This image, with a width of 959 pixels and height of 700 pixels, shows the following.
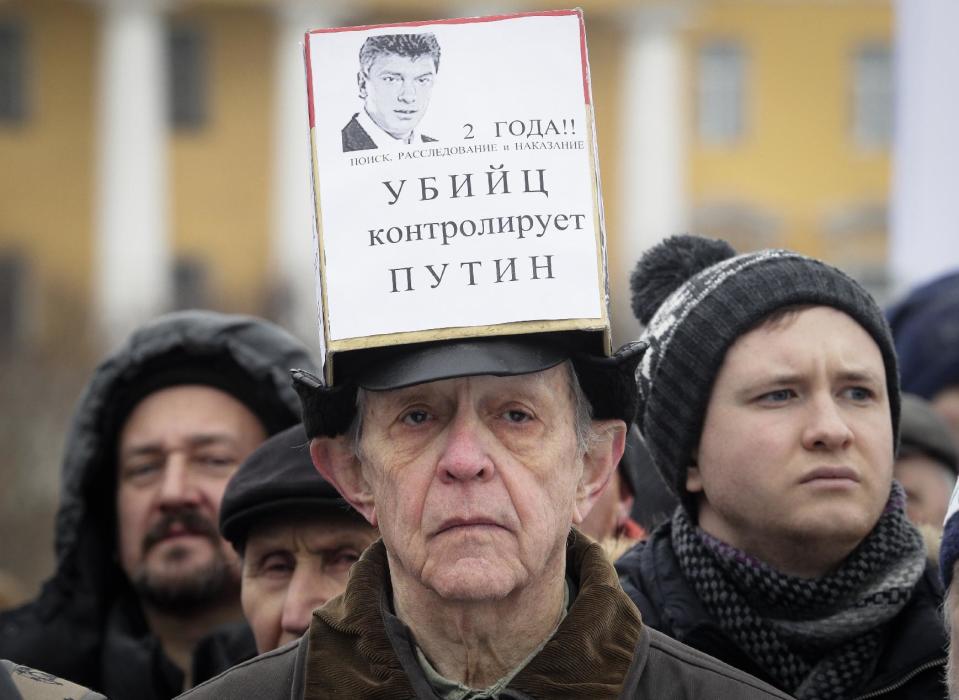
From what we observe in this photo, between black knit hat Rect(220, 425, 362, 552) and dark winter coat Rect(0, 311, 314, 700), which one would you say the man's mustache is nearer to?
dark winter coat Rect(0, 311, 314, 700)

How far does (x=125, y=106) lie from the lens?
1563 inches

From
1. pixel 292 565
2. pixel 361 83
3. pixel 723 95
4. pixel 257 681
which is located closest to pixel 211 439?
pixel 292 565

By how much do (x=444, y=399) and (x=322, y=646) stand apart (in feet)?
1.58

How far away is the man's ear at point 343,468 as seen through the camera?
3844 millimetres

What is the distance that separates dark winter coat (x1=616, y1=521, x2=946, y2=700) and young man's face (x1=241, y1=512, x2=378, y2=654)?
0.63 meters

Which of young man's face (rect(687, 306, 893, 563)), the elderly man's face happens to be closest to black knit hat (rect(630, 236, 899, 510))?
young man's face (rect(687, 306, 893, 563))

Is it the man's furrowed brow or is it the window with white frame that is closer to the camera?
the man's furrowed brow

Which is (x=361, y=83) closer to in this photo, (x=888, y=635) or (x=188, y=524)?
(x=888, y=635)

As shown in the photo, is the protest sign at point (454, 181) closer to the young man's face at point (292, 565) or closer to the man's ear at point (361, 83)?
the man's ear at point (361, 83)

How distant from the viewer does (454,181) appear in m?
3.61

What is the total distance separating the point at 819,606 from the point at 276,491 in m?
1.22

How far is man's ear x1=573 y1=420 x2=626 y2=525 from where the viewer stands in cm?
383

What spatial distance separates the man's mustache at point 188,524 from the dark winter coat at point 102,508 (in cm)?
29

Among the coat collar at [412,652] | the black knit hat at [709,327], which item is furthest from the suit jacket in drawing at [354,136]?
the black knit hat at [709,327]
